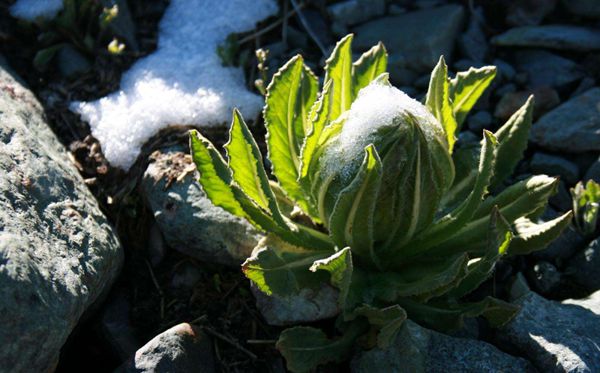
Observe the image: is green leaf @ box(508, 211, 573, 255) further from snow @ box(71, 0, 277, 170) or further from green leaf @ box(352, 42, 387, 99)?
snow @ box(71, 0, 277, 170)

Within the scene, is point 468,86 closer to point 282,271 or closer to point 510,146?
point 510,146

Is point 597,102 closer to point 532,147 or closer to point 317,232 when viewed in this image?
point 532,147

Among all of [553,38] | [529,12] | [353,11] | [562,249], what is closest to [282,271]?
[562,249]

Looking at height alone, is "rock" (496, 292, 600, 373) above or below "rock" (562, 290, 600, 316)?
above

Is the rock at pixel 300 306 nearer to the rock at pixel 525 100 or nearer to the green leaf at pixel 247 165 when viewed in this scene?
the green leaf at pixel 247 165

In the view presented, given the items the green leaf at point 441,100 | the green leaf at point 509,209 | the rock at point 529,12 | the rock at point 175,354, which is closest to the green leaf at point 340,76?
the green leaf at point 441,100

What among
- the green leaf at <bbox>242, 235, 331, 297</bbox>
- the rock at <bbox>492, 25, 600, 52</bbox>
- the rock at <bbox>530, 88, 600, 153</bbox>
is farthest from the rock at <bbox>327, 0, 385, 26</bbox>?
the green leaf at <bbox>242, 235, 331, 297</bbox>

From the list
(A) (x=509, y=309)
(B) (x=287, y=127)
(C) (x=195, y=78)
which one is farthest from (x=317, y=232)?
(C) (x=195, y=78)
